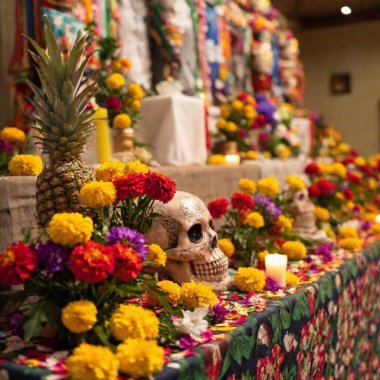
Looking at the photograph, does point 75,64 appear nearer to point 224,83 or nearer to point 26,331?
point 26,331

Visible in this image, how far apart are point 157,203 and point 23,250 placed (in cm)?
57

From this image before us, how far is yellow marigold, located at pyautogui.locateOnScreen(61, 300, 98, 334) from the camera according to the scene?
3.41 feet

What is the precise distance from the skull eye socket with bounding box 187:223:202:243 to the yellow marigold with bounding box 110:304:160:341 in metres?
0.51

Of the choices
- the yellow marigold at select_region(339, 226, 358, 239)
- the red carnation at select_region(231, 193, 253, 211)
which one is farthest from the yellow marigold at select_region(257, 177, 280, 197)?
the yellow marigold at select_region(339, 226, 358, 239)

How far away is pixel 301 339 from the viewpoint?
65.2 inches

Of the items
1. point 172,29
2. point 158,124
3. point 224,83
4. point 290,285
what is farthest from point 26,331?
point 224,83

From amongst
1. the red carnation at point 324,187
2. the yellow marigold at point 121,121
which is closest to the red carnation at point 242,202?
the yellow marigold at point 121,121

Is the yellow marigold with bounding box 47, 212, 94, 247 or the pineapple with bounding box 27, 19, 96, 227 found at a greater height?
the pineapple with bounding box 27, 19, 96, 227

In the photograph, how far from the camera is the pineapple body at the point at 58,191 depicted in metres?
1.33

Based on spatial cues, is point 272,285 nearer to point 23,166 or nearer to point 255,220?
point 255,220

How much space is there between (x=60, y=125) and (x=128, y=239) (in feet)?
1.23

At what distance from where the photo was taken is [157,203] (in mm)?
1582

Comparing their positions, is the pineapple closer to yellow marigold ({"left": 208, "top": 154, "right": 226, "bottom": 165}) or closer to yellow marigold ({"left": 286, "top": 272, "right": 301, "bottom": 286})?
yellow marigold ({"left": 286, "top": 272, "right": 301, "bottom": 286})

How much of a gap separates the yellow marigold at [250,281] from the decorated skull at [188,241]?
49 millimetres
